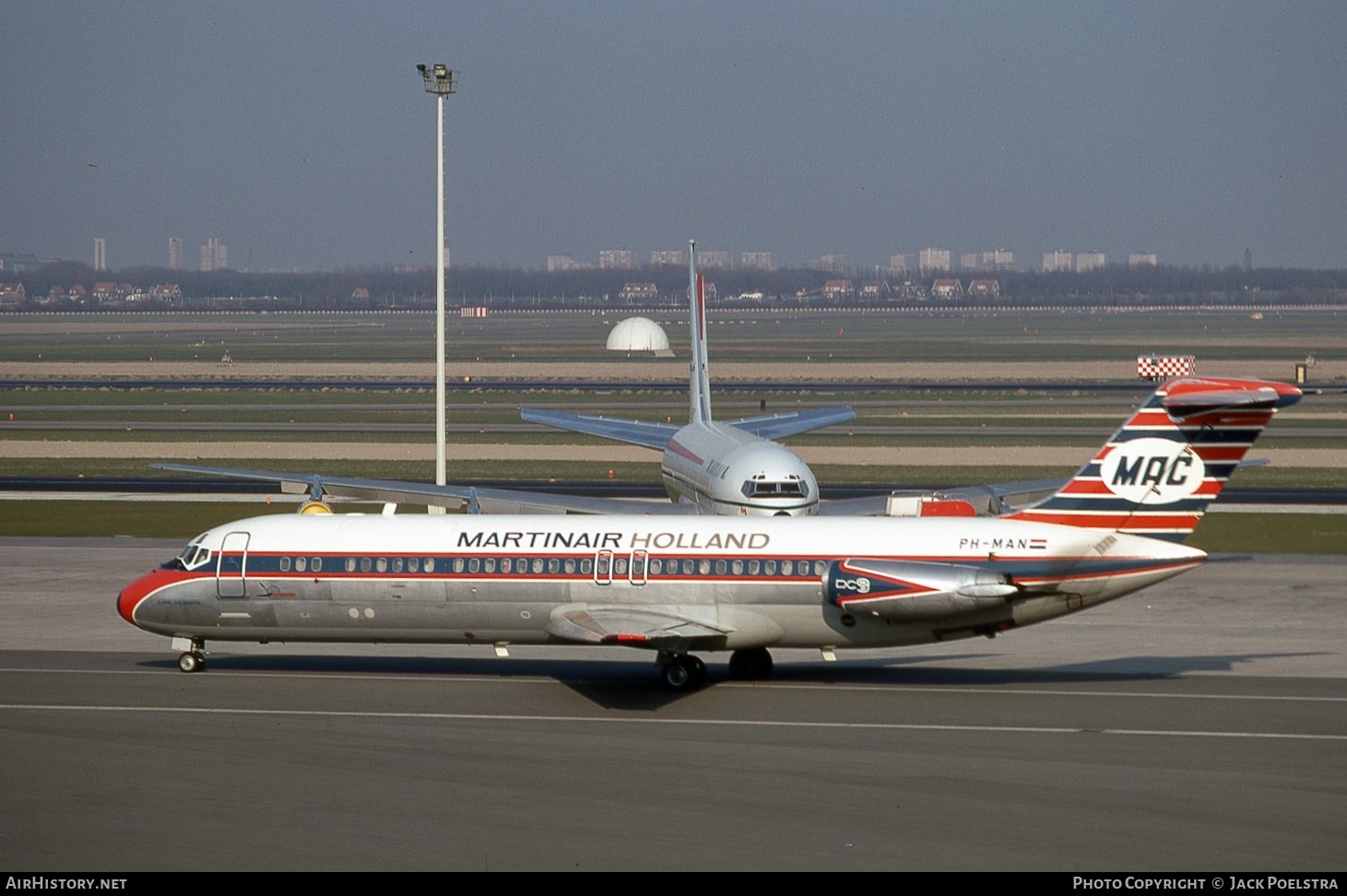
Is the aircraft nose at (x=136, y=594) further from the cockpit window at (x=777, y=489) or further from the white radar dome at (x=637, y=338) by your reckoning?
the white radar dome at (x=637, y=338)

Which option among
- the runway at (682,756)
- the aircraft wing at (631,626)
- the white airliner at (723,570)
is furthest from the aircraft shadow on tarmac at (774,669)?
the aircraft wing at (631,626)

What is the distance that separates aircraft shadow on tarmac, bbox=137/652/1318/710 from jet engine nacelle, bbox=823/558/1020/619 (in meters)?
2.75

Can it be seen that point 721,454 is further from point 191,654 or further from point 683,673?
point 191,654

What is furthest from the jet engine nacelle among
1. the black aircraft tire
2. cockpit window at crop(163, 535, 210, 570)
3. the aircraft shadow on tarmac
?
cockpit window at crop(163, 535, 210, 570)

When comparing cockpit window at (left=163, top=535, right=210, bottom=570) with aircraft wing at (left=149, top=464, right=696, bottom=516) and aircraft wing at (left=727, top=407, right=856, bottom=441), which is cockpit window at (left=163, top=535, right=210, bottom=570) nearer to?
aircraft wing at (left=149, top=464, right=696, bottom=516)

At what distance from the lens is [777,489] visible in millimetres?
42750

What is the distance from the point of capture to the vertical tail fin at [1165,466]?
1202 inches

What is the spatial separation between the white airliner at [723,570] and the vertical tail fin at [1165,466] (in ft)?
0.11

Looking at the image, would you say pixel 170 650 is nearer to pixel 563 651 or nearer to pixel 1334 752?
pixel 563 651

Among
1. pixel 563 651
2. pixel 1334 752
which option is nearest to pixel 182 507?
pixel 563 651

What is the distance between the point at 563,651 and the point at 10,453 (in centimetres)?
5125

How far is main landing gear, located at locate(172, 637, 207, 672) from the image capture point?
34000 millimetres
